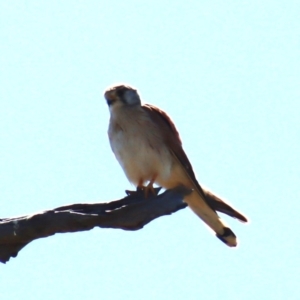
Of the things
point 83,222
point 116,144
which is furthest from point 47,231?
point 116,144

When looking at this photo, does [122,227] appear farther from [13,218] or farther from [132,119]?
[132,119]

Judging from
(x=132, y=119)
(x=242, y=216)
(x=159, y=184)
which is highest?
(x=132, y=119)

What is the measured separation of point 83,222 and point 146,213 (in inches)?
12.7

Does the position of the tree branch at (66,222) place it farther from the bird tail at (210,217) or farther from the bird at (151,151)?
the bird tail at (210,217)

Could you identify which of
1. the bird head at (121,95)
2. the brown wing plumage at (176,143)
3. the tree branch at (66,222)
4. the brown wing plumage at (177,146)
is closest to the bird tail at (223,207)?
the brown wing plumage at (177,146)

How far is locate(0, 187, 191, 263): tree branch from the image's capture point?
2455 mm

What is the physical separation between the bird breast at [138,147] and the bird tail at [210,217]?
25cm

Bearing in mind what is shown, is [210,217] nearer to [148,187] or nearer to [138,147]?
[148,187]

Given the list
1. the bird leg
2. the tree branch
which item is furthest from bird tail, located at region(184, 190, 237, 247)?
the tree branch

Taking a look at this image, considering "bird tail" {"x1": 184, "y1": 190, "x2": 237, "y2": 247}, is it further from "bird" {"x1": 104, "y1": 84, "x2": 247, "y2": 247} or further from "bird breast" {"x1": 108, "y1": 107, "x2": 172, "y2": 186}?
"bird breast" {"x1": 108, "y1": 107, "x2": 172, "y2": 186}

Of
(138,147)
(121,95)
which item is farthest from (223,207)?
(121,95)

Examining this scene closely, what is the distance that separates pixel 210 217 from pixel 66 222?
2482mm

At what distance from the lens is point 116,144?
470 cm

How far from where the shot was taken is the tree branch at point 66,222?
2455 millimetres
